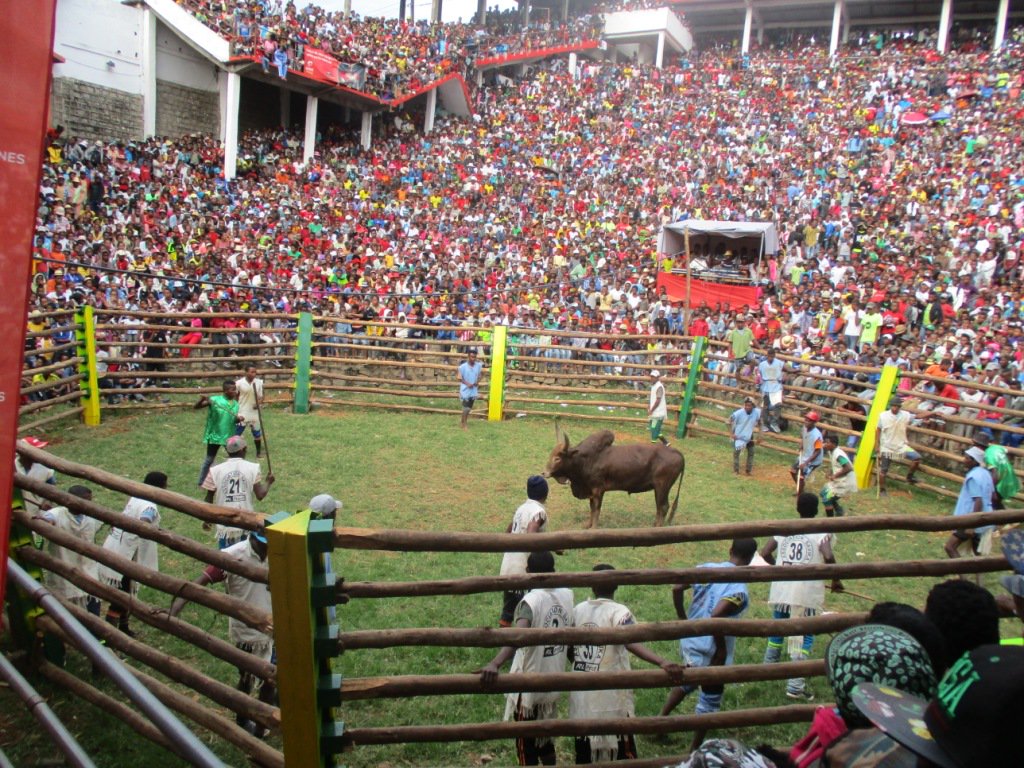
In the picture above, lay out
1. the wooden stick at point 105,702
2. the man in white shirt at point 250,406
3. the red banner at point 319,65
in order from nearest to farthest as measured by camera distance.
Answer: the wooden stick at point 105,702 → the man in white shirt at point 250,406 → the red banner at point 319,65

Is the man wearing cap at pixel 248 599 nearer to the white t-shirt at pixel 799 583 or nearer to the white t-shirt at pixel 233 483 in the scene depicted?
the white t-shirt at pixel 233 483

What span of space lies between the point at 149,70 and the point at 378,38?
40.7 ft

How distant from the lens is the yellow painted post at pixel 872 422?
41.7 feet

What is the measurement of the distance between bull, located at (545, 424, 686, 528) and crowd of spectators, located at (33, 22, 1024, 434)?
5.17 m

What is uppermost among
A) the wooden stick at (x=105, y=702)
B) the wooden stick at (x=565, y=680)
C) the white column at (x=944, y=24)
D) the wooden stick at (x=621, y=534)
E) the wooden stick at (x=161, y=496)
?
the white column at (x=944, y=24)

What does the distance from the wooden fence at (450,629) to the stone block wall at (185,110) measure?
27.3 m

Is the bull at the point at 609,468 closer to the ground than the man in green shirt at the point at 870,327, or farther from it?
closer to the ground

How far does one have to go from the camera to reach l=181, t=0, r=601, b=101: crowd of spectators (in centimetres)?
2844

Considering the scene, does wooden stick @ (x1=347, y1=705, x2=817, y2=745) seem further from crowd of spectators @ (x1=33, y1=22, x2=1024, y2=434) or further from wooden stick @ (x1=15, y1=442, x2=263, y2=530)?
crowd of spectators @ (x1=33, y1=22, x2=1024, y2=434)

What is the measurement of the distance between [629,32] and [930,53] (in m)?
15.4

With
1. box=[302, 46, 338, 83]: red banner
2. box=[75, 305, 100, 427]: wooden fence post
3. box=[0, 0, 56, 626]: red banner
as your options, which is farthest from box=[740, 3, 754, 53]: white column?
box=[0, 0, 56, 626]: red banner

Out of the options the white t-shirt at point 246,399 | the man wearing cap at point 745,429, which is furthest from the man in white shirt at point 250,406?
the man wearing cap at point 745,429

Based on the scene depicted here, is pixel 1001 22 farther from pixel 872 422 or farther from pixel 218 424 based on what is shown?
pixel 218 424

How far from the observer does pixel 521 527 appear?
6.45 m
